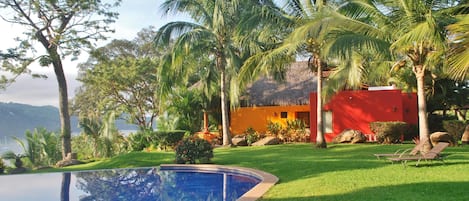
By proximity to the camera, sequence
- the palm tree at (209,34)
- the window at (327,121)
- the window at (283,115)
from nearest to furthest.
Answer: the palm tree at (209,34) → the window at (327,121) → the window at (283,115)

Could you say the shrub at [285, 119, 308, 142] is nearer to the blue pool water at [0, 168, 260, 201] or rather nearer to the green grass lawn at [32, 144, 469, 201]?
the green grass lawn at [32, 144, 469, 201]

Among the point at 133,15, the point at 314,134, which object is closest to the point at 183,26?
the point at 133,15

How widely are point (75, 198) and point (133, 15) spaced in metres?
7.68

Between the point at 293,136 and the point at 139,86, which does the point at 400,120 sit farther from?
the point at 139,86

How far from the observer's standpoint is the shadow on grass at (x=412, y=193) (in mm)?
6750

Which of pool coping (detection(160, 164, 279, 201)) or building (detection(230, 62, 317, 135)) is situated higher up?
building (detection(230, 62, 317, 135))

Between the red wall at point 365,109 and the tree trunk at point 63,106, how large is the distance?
1193 centimetres

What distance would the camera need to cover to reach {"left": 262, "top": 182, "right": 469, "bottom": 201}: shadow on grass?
675 centimetres

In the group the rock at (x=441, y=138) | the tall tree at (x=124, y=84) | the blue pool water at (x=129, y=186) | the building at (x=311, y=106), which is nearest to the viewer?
the blue pool water at (x=129, y=186)

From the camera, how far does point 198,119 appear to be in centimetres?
2469

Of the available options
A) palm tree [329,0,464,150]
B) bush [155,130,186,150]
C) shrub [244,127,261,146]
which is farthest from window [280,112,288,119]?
palm tree [329,0,464,150]

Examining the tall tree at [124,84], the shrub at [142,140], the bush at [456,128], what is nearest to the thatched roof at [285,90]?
the shrub at [142,140]

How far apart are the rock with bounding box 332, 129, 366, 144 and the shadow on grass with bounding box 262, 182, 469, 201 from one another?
33.3 feet

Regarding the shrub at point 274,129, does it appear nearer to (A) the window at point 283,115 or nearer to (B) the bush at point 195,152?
(A) the window at point 283,115
